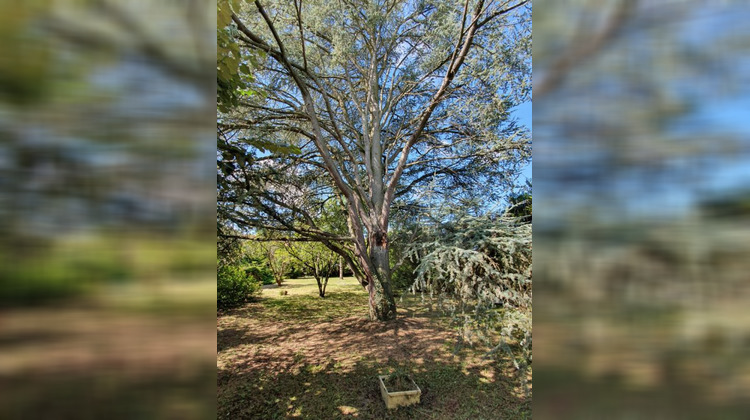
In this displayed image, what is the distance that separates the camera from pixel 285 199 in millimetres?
5566

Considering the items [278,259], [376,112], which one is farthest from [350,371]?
[278,259]

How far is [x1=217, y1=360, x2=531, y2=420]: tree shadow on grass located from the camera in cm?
323

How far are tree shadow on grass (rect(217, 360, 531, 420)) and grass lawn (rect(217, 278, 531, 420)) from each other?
1 centimetres

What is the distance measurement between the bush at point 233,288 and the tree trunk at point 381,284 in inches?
204

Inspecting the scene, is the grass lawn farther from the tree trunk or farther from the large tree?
the large tree

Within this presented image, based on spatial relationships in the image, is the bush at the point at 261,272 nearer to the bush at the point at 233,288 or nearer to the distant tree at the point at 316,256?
the bush at the point at 233,288
